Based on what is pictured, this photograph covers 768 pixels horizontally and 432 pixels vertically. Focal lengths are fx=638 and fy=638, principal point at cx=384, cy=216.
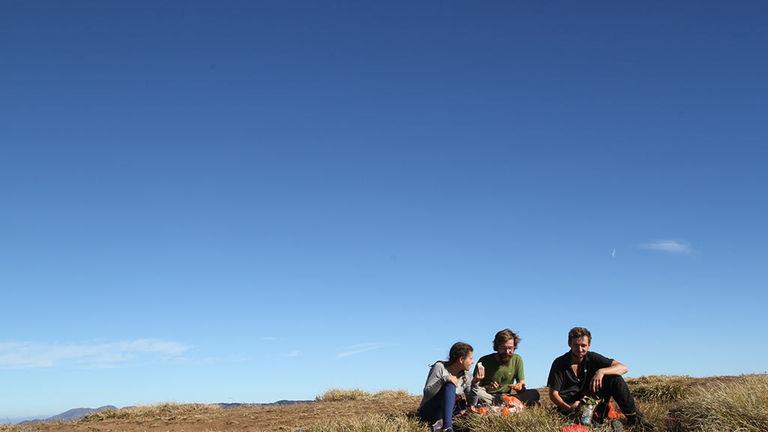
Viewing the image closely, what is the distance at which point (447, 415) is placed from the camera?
27.0 feet

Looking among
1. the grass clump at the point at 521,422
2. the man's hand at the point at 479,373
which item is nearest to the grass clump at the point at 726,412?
the grass clump at the point at 521,422

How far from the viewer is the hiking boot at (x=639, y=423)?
24.3ft

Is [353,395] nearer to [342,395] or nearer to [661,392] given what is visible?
[342,395]

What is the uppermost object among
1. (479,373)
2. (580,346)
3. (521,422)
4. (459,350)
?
(459,350)

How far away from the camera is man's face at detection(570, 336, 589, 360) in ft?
26.2

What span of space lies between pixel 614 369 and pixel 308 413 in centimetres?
815

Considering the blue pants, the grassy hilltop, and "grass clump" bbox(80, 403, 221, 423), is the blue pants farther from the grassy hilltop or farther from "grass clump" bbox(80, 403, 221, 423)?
"grass clump" bbox(80, 403, 221, 423)

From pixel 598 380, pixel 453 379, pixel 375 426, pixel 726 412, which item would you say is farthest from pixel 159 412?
pixel 726 412

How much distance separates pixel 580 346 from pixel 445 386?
1784 mm

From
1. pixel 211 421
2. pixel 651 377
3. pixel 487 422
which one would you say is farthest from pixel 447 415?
pixel 651 377

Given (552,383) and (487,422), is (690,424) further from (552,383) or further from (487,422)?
(487,422)

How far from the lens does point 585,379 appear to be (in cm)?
804

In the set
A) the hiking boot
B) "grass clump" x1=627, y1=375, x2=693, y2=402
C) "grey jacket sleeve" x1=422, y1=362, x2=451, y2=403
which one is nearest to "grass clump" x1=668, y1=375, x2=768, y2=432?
the hiking boot

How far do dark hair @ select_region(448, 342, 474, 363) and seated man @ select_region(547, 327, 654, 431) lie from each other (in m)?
1.10
